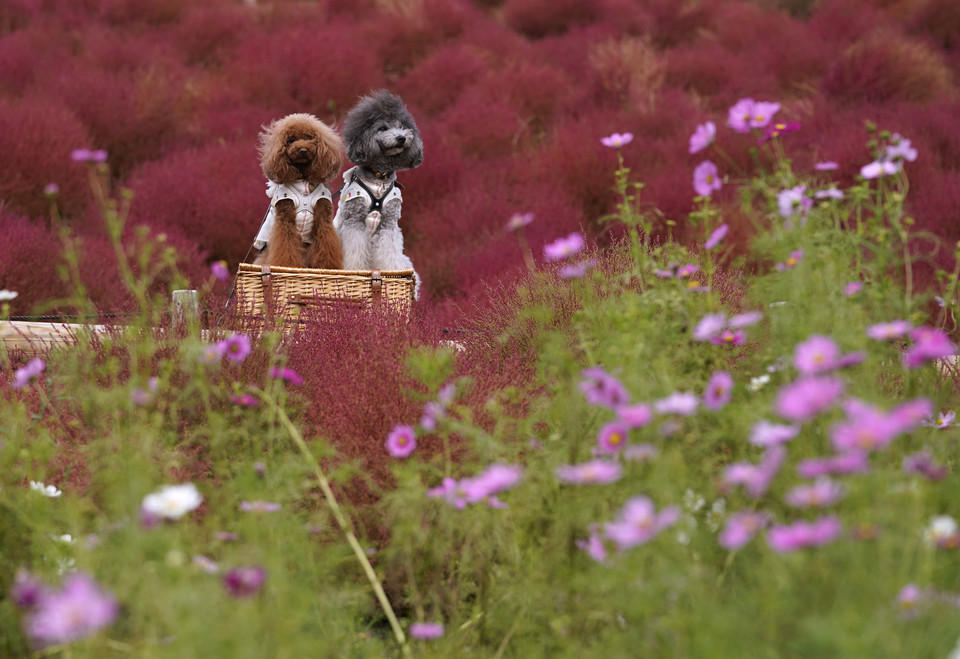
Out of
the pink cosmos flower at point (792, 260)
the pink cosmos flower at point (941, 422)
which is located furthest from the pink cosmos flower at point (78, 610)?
the pink cosmos flower at point (941, 422)

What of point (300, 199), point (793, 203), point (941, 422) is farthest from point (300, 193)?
point (941, 422)

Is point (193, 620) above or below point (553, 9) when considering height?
below

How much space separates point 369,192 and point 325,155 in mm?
232

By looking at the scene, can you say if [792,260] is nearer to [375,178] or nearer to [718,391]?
[718,391]

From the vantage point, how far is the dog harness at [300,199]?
11.3ft

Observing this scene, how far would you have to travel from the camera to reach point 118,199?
5.27 meters

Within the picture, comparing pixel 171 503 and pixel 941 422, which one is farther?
pixel 941 422

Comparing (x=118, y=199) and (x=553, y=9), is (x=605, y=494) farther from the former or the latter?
(x=553, y=9)

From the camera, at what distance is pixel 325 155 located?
337 centimetres

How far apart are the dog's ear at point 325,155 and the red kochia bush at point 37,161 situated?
204 cm

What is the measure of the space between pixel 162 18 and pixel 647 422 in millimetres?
8883

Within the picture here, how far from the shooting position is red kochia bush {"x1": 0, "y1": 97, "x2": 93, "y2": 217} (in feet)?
15.6

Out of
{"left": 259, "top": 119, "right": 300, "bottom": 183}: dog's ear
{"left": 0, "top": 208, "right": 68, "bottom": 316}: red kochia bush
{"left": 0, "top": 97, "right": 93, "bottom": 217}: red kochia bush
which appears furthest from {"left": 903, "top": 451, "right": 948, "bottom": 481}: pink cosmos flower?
{"left": 0, "top": 97, "right": 93, "bottom": 217}: red kochia bush

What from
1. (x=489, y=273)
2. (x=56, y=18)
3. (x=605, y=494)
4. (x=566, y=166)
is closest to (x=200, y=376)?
(x=605, y=494)
